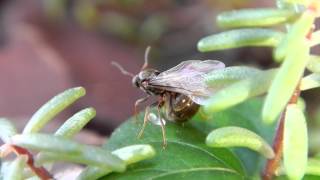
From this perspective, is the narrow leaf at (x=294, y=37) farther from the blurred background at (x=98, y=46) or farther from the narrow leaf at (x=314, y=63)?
the blurred background at (x=98, y=46)

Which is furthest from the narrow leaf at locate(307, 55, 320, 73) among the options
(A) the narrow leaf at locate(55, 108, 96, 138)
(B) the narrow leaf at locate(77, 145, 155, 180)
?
(A) the narrow leaf at locate(55, 108, 96, 138)

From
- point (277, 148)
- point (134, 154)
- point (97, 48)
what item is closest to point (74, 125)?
point (134, 154)

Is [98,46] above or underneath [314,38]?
above

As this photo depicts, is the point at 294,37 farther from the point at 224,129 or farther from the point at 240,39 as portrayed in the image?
the point at 224,129

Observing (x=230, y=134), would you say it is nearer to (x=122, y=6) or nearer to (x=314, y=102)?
(x=314, y=102)

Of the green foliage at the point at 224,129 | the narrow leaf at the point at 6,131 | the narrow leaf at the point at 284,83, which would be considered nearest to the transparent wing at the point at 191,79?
the green foliage at the point at 224,129
